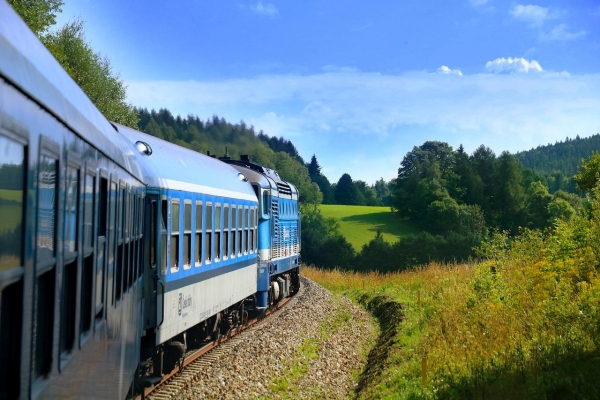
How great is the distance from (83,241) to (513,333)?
9210mm

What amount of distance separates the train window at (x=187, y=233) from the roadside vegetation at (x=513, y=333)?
3584mm

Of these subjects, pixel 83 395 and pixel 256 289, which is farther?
pixel 256 289

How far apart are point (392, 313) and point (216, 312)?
9696mm

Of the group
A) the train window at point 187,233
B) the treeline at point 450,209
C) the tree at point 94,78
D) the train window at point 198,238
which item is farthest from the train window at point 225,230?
the treeline at point 450,209

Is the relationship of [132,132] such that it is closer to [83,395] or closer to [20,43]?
[83,395]

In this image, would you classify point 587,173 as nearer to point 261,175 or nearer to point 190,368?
point 261,175

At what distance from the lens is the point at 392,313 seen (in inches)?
820

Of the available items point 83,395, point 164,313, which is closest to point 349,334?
point 164,313

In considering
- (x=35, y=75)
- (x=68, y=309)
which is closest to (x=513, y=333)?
(x=68, y=309)

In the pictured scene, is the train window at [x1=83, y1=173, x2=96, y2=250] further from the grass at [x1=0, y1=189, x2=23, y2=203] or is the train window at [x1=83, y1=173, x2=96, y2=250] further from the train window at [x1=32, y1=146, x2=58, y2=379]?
the grass at [x1=0, y1=189, x2=23, y2=203]

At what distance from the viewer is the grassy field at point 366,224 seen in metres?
86.4

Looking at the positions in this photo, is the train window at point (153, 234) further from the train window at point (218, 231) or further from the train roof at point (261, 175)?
the train roof at point (261, 175)

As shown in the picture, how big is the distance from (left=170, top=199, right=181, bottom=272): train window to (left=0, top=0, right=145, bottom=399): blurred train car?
438cm

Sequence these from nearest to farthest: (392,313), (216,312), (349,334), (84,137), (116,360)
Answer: (84,137) < (116,360) < (216,312) < (349,334) < (392,313)
